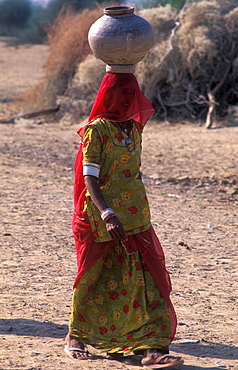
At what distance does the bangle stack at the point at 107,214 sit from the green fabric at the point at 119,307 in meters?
0.26

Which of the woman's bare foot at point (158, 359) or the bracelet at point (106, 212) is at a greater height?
the bracelet at point (106, 212)

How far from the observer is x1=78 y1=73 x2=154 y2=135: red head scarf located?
8.94 ft

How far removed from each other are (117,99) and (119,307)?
1049mm

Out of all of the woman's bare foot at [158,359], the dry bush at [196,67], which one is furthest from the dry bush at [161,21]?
the woman's bare foot at [158,359]

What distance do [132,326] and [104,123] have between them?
103 centimetres

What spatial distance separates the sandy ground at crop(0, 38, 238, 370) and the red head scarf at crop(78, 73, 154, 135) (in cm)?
126

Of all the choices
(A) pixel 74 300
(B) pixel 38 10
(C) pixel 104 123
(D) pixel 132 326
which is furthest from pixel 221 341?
(B) pixel 38 10

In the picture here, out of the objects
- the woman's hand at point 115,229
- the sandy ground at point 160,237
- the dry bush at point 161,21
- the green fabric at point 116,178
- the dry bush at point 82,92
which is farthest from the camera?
the dry bush at point 82,92

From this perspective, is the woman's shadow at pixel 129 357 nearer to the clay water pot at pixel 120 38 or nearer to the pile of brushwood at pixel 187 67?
the clay water pot at pixel 120 38

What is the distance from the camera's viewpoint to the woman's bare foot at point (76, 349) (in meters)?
2.81

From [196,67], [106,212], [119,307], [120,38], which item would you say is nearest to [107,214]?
[106,212]

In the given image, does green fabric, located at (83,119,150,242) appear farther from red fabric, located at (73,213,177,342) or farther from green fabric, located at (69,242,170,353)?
green fabric, located at (69,242,170,353)

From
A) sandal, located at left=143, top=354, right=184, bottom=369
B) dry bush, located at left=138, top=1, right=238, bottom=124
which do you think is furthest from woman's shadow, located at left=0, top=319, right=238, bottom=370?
dry bush, located at left=138, top=1, right=238, bottom=124

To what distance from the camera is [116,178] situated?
2.73m
